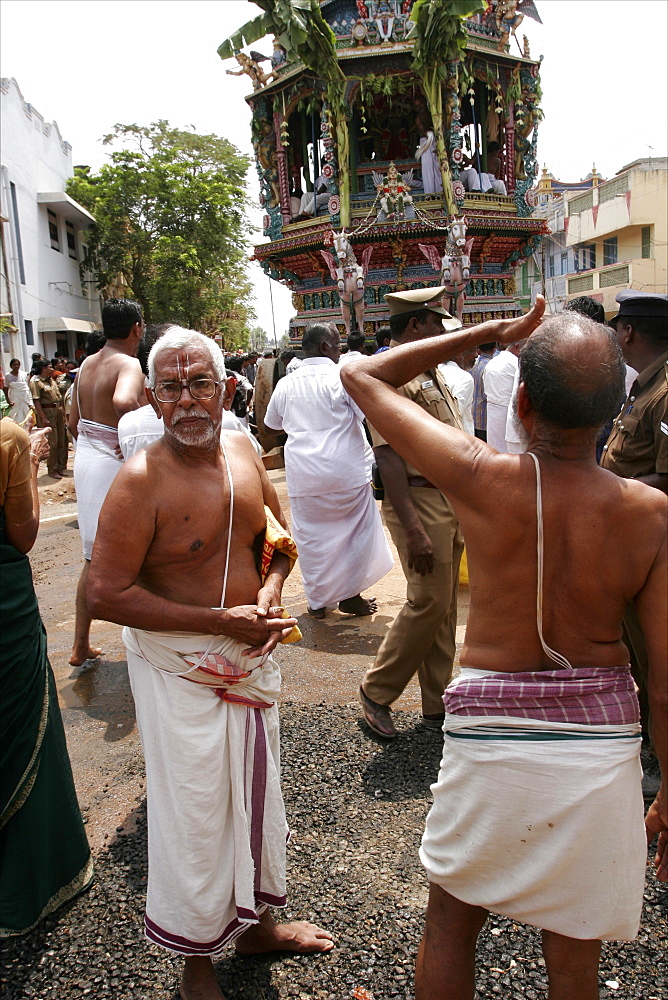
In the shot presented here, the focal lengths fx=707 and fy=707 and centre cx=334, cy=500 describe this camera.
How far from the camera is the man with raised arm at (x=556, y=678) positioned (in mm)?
1499

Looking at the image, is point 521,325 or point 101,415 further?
point 101,415

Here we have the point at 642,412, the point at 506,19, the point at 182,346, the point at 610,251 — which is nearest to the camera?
the point at 182,346

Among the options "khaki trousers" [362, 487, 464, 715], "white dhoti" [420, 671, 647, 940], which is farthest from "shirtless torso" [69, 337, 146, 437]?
"white dhoti" [420, 671, 647, 940]

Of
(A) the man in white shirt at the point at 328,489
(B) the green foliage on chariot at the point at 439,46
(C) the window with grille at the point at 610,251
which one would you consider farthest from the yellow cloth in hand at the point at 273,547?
(C) the window with grille at the point at 610,251

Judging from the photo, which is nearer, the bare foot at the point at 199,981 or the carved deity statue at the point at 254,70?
the bare foot at the point at 199,981

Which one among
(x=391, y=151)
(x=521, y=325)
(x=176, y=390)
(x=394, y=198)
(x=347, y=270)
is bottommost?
(x=176, y=390)

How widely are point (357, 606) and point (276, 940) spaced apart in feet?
9.92

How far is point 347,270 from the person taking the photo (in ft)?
50.7

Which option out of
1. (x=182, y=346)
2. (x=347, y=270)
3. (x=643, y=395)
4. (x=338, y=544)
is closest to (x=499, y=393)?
(x=338, y=544)

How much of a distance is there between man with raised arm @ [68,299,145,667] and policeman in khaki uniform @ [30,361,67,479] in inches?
298

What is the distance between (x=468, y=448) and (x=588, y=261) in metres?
35.6

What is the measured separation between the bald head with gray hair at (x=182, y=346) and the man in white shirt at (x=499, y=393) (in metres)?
4.26

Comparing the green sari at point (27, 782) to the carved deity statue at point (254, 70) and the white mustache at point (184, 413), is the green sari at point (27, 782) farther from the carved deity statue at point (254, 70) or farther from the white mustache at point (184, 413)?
the carved deity statue at point (254, 70)

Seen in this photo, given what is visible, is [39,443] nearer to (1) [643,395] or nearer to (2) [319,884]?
(2) [319,884]
